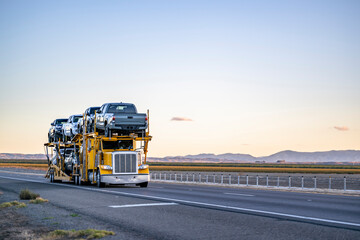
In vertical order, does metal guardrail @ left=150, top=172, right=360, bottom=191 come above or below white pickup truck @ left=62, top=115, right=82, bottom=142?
below

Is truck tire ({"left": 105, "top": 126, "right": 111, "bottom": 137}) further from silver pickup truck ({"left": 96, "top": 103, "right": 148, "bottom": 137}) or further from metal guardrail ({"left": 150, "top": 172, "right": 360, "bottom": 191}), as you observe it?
metal guardrail ({"left": 150, "top": 172, "right": 360, "bottom": 191})

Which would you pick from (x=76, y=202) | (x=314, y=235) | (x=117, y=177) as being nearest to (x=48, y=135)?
(x=117, y=177)

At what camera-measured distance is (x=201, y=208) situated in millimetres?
14523

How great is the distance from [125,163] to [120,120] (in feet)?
8.45

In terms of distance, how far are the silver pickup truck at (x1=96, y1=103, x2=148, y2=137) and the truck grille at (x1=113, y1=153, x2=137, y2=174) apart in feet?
4.28

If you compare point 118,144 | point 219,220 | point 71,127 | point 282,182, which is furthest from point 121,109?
point 282,182

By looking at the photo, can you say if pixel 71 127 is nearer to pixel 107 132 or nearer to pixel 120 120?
pixel 107 132

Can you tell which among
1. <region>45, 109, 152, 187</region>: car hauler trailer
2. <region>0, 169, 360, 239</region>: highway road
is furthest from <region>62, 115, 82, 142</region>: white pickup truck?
<region>0, 169, 360, 239</region>: highway road

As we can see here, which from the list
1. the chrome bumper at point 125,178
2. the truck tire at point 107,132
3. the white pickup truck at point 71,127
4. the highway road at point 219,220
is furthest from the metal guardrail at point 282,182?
the highway road at point 219,220

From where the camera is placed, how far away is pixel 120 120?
86.6 feet

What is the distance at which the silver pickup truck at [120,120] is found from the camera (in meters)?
26.4

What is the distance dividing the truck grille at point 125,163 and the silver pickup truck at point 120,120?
1.30 metres

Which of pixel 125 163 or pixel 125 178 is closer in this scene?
pixel 125 178

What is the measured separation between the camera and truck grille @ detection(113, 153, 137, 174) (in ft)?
88.1
